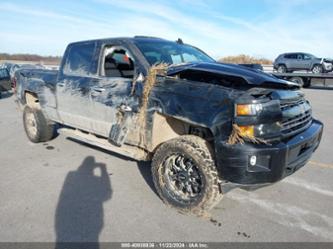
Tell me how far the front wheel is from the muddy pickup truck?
0.04 ft

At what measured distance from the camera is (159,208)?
11.7 ft

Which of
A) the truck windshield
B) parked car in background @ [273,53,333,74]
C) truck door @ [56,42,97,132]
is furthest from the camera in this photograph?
parked car in background @ [273,53,333,74]

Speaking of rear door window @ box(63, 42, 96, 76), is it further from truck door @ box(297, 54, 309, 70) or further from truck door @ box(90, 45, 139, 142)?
truck door @ box(297, 54, 309, 70)

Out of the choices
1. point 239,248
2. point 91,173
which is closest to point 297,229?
point 239,248

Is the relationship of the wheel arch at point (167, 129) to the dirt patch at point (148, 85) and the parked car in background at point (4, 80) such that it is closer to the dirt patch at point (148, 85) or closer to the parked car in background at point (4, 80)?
the dirt patch at point (148, 85)

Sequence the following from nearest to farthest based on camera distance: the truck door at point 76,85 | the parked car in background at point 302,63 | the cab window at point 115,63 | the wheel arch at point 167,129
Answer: the wheel arch at point 167,129 < the cab window at point 115,63 < the truck door at point 76,85 < the parked car in background at point 302,63

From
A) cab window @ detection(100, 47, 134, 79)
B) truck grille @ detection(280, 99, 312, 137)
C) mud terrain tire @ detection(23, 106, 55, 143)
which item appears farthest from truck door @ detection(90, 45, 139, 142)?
mud terrain tire @ detection(23, 106, 55, 143)

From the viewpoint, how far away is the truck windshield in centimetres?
409

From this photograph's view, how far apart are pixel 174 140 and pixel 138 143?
67 centimetres

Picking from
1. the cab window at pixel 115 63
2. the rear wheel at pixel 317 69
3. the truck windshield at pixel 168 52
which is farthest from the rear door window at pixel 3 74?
the rear wheel at pixel 317 69

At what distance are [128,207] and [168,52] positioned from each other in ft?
7.48

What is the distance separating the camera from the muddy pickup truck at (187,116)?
113 inches

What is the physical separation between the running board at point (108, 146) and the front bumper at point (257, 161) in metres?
1.31

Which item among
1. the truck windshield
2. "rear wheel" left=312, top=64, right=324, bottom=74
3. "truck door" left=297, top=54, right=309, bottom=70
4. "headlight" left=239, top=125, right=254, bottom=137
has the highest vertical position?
"truck door" left=297, top=54, right=309, bottom=70
